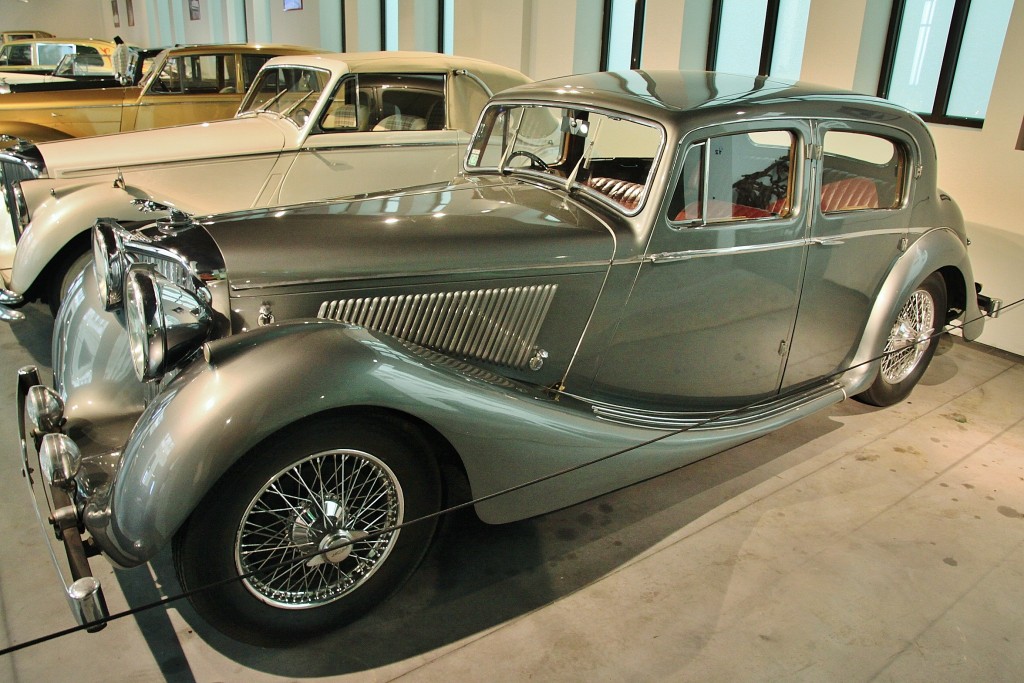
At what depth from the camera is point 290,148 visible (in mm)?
5254

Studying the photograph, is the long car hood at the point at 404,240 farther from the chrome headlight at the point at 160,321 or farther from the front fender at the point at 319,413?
the front fender at the point at 319,413

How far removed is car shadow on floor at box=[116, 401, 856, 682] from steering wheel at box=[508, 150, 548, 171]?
1.48m

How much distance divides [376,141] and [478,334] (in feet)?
11.0

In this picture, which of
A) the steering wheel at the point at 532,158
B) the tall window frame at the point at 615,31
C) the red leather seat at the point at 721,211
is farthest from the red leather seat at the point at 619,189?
the tall window frame at the point at 615,31

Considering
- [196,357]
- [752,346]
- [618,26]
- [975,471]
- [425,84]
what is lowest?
[975,471]

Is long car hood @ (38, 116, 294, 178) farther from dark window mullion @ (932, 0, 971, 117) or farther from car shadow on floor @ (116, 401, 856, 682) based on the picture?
dark window mullion @ (932, 0, 971, 117)

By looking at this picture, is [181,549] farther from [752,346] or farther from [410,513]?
[752,346]

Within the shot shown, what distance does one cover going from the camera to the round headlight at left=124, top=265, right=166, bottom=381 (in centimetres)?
204

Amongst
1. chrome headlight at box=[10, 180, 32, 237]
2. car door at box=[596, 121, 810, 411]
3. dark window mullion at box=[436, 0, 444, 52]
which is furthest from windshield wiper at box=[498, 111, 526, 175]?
dark window mullion at box=[436, 0, 444, 52]

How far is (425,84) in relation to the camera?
563cm

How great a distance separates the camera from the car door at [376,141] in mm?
5305

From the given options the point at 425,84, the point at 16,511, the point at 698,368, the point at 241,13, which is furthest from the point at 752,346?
the point at 241,13

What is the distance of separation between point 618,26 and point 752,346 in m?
5.87

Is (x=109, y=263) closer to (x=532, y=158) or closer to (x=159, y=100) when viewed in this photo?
(x=532, y=158)
